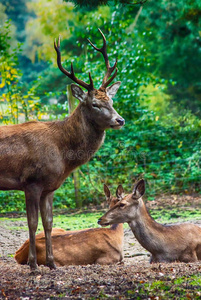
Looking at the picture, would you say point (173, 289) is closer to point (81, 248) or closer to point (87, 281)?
point (87, 281)

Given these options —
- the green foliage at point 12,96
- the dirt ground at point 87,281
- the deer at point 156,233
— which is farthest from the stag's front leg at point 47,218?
the green foliage at point 12,96

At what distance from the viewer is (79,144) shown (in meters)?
5.75

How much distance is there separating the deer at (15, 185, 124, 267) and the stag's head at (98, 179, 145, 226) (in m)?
0.24

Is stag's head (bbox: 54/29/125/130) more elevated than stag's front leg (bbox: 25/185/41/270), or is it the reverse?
stag's head (bbox: 54/29/125/130)

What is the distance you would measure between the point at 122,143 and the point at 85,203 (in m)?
1.78

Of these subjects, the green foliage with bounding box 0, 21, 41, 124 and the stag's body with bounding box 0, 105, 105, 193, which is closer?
the stag's body with bounding box 0, 105, 105, 193

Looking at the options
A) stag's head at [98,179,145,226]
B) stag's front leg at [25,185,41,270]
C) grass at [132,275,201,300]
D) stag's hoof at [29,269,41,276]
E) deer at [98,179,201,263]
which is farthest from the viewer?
stag's head at [98,179,145,226]

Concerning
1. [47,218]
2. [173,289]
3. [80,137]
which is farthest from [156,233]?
[173,289]

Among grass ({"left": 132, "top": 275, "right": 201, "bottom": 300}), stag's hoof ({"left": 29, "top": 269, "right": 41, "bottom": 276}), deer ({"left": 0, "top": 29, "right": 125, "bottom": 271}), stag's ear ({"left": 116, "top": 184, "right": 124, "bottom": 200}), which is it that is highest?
deer ({"left": 0, "top": 29, "right": 125, "bottom": 271})

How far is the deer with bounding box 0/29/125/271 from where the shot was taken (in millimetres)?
5320

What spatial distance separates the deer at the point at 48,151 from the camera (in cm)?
532

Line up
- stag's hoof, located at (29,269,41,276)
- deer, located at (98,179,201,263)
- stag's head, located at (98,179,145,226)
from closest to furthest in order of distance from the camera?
1. stag's hoof, located at (29,269,41,276)
2. deer, located at (98,179,201,263)
3. stag's head, located at (98,179,145,226)

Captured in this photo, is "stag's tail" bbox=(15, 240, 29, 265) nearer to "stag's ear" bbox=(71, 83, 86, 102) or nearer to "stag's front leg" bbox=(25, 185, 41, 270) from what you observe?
"stag's front leg" bbox=(25, 185, 41, 270)

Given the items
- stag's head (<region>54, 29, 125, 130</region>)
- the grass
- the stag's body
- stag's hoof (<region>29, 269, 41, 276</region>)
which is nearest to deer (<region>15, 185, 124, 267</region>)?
stag's hoof (<region>29, 269, 41, 276</region>)
